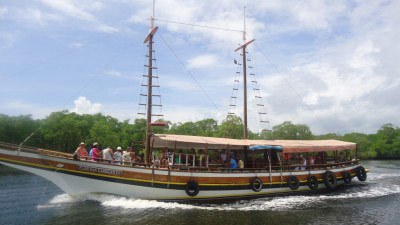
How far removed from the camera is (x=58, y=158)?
15.0 m

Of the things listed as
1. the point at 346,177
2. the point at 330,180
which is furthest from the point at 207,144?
the point at 346,177

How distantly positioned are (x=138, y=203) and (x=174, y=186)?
6.81 ft

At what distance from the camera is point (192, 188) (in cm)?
1614

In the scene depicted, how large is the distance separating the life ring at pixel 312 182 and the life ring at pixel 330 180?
1.11m

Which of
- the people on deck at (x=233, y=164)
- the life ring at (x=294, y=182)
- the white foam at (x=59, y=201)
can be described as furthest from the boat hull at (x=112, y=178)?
the life ring at (x=294, y=182)

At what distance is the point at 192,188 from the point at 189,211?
6.09ft

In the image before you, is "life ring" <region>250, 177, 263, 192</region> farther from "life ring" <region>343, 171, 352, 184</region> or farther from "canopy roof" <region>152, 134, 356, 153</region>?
"life ring" <region>343, 171, 352, 184</region>

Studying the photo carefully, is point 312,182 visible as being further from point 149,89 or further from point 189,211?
point 149,89

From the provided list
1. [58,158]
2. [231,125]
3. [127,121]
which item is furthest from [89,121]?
[58,158]

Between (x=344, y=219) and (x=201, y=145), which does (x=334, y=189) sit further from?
(x=201, y=145)

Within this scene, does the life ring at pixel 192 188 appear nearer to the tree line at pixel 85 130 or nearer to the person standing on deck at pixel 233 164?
the person standing on deck at pixel 233 164

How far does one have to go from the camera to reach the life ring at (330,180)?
69.6ft

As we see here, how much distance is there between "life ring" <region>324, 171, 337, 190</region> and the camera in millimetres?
21203

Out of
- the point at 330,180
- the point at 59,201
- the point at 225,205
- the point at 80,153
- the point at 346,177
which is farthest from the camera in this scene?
the point at 346,177
